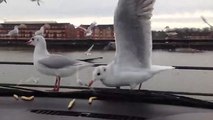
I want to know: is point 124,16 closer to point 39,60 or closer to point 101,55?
point 101,55

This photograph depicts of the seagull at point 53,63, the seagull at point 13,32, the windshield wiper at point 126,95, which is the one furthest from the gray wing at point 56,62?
the windshield wiper at point 126,95

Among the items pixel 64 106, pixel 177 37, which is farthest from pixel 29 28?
pixel 64 106

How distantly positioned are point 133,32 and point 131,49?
162mm

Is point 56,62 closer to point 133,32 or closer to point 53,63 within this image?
point 53,63

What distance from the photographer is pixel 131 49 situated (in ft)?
12.8

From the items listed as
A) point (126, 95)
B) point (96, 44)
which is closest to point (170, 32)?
point (96, 44)

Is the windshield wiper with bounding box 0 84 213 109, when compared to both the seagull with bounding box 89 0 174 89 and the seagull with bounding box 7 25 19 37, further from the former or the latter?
the seagull with bounding box 7 25 19 37

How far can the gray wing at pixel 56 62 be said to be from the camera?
476 centimetres

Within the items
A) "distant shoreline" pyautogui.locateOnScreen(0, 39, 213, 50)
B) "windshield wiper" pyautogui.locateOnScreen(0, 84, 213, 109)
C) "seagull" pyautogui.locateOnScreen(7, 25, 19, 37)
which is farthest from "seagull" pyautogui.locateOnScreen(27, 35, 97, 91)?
"windshield wiper" pyautogui.locateOnScreen(0, 84, 213, 109)

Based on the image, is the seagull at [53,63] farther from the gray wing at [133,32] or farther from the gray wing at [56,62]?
the gray wing at [133,32]

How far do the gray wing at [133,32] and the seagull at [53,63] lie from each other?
2.43 ft

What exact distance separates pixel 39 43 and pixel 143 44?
1606mm

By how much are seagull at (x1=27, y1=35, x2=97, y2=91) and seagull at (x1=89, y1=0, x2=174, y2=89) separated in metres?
0.76

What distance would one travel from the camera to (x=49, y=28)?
5.59 meters
